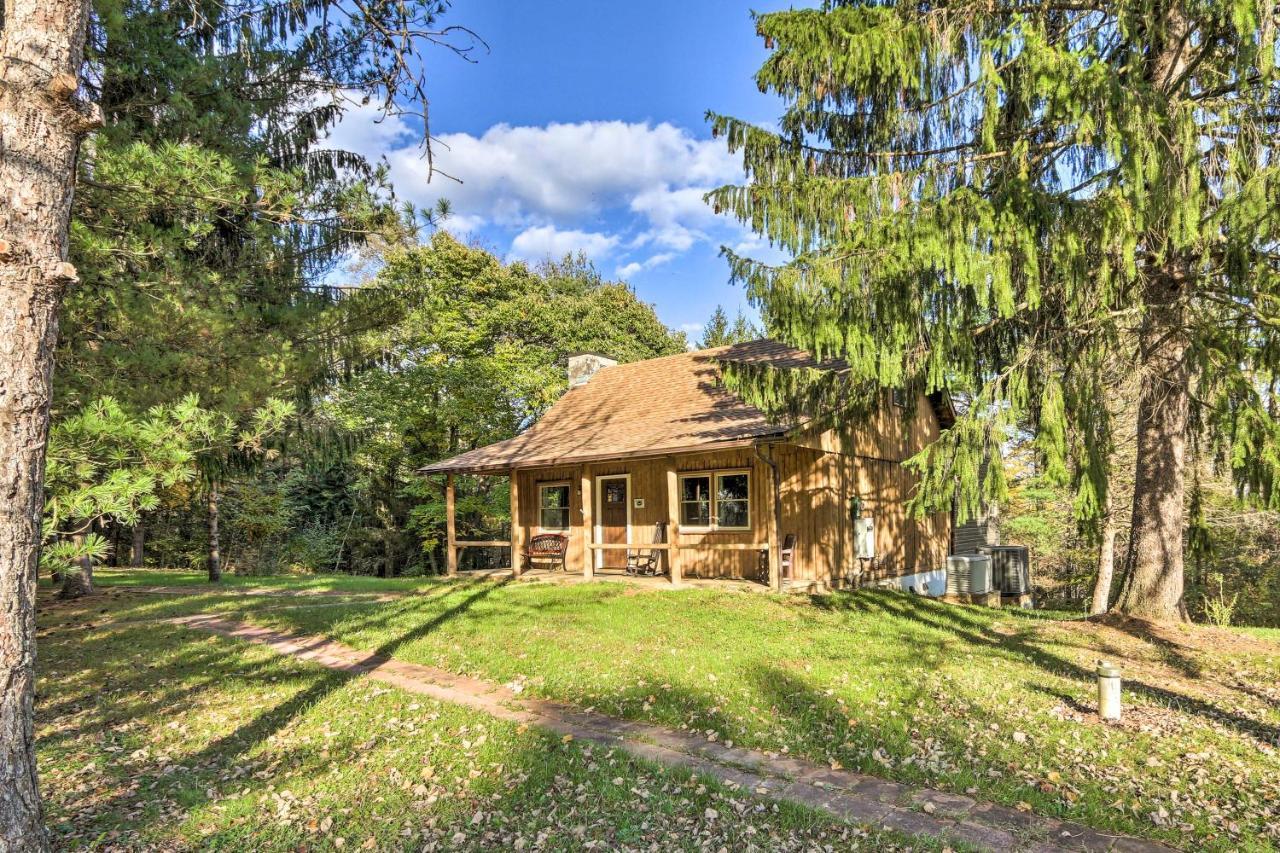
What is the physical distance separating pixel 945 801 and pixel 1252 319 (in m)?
6.37

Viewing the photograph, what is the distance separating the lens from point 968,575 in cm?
1562

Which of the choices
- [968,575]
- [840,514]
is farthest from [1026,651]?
[968,575]

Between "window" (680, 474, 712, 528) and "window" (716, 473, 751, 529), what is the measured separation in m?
0.21

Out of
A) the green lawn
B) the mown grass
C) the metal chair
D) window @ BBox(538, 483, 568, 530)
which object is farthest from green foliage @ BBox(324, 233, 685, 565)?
the mown grass

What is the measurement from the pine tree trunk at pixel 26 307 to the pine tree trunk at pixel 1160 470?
31.2 ft

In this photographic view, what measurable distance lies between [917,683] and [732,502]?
267 inches

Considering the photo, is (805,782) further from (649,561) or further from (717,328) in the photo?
(717,328)

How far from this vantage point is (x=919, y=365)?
7.73m

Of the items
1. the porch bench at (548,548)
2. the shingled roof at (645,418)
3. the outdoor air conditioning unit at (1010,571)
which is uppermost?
the shingled roof at (645,418)

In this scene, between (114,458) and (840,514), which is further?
(840,514)

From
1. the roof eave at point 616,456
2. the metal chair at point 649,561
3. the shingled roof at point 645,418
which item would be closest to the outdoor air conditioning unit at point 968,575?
the shingled roof at point 645,418

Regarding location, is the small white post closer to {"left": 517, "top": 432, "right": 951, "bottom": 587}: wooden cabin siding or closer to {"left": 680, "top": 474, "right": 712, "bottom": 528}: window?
{"left": 517, "top": 432, "right": 951, "bottom": 587}: wooden cabin siding

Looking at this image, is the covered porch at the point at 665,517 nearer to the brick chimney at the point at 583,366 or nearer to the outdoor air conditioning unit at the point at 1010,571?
the brick chimney at the point at 583,366

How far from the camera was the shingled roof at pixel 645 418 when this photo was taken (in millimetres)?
11930
